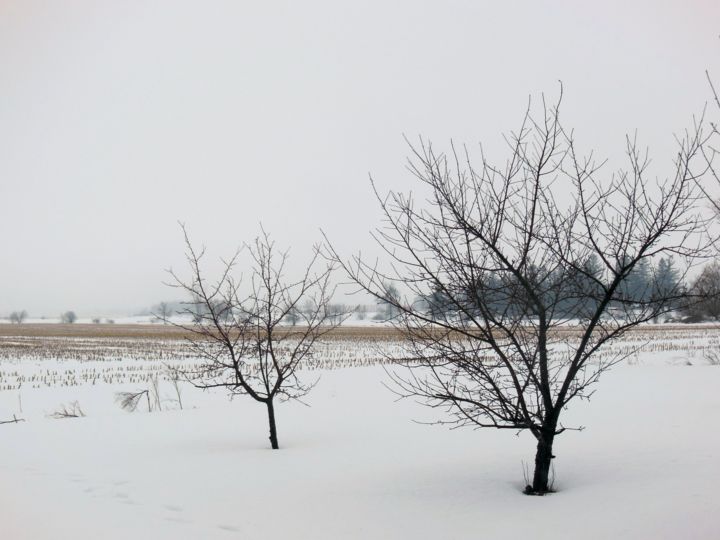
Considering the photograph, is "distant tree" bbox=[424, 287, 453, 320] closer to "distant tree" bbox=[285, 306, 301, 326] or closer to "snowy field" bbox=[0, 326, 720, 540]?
"snowy field" bbox=[0, 326, 720, 540]

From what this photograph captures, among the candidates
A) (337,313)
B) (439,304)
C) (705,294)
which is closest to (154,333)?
(337,313)

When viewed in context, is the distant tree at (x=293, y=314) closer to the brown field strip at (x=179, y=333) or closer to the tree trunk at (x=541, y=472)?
the tree trunk at (x=541, y=472)

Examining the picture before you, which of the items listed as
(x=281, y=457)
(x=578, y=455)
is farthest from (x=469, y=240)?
(x=281, y=457)

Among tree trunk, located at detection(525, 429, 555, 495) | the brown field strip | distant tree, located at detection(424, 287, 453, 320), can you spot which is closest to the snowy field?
tree trunk, located at detection(525, 429, 555, 495)

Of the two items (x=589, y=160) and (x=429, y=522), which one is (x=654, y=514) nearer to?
(x=429, y=522)

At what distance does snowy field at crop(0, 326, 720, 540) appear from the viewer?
5.23 metres

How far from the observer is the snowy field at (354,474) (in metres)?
5.23

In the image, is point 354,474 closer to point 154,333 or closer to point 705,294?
point 705,294

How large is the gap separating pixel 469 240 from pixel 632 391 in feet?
37.8

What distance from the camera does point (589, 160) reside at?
592cm

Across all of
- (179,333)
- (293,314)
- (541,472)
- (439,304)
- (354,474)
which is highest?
(439,304)

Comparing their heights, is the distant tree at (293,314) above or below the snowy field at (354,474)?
above

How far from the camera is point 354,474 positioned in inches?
298

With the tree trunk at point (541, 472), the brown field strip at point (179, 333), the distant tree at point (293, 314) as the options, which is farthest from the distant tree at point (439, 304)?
the brown field strip at point (179, 333)
